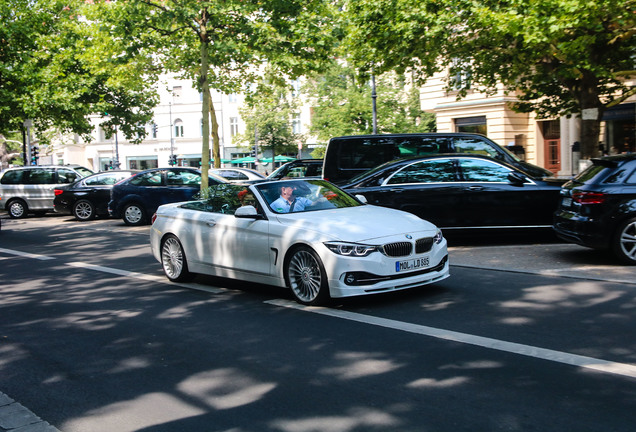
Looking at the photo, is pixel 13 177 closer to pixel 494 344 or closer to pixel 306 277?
pixel 306 277

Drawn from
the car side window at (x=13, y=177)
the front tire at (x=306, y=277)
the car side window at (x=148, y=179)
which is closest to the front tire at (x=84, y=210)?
the car side window at (x=148, y=179)

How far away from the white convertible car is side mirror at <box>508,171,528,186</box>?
3.88 meters

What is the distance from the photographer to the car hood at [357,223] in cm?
749

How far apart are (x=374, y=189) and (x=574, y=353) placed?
717 cm

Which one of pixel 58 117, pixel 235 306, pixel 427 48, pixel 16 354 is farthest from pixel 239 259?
pixel 58 117

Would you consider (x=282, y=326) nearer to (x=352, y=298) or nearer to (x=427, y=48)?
(x=352, y=298)

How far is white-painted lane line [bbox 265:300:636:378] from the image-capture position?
5065mm

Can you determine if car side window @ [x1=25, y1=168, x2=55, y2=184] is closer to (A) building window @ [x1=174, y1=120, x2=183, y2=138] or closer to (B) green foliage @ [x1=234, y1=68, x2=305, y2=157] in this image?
(B) green foliage @ [x1=234, y1=68, x2=305, y2=157]

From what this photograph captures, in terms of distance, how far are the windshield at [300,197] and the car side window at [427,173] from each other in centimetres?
342

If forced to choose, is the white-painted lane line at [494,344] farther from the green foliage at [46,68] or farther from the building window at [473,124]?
the building window at [473,124]

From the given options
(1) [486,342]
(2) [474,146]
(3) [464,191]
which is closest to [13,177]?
(2) [474,146]

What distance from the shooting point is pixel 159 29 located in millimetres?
20125

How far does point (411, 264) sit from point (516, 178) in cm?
497

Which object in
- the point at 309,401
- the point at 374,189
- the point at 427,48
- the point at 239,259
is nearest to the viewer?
the point at 309,401
